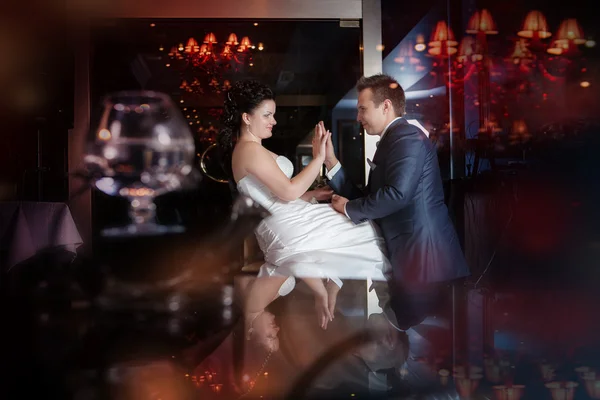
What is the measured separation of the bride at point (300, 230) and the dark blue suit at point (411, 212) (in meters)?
0.10

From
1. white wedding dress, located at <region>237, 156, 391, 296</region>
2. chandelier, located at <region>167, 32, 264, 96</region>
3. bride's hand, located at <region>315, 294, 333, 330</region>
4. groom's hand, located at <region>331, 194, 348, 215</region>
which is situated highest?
chandelier, located at <region>167, 32, 264, 96</region>

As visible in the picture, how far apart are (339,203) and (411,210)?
→ 1.19ft

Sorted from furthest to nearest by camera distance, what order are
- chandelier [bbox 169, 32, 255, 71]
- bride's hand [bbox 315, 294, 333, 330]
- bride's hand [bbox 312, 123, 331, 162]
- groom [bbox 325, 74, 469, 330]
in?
chandelier [bbox 169, 32, 255, 71] < bride's hand [bbox 312, 123, 331, 162] < groom [bbox 325, 74, 469, 330] < bride's hand [bbox 315, 294, 333, 330]

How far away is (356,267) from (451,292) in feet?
2.67

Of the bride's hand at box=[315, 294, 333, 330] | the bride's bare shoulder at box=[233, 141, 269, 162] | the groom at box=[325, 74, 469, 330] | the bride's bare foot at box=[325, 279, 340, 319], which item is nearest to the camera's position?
the bride's hand at box=[315, 294, 333, 330]

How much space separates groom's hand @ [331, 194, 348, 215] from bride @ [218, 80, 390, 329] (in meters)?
0.03

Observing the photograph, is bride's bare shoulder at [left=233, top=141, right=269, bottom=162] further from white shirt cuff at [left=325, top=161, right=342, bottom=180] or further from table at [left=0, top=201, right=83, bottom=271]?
table at [left=0, top=201, right=83, bottom=271]

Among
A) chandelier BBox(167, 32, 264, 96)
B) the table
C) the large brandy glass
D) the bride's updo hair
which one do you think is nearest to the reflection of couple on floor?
the bride's updo hair

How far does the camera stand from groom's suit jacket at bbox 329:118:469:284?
2.50 m

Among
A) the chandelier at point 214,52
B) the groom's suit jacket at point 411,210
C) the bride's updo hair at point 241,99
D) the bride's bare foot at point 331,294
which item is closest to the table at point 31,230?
the bride's updo hair at point 241,99

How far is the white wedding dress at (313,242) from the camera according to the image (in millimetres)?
2588

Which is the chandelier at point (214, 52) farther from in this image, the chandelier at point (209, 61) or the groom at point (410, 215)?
the groom at point (410, 215)

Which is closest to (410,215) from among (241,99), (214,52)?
(241,99)

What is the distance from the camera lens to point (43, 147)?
4012 mm
